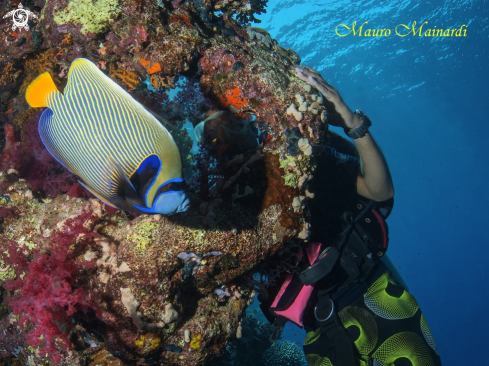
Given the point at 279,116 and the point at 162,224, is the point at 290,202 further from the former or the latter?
the point at 162,224

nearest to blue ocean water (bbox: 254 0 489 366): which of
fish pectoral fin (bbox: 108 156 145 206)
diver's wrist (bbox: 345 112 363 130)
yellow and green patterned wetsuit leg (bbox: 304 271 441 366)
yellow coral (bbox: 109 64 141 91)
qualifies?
diver's wrist (bbox: 345 112 363 130)

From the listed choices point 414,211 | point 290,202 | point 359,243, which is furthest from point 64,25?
point 414,211

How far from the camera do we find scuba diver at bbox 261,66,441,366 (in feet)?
Answer: 8.80

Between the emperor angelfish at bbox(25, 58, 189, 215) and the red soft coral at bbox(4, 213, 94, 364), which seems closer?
the emperor angelfish at bbox(25, 58, 189, 215)

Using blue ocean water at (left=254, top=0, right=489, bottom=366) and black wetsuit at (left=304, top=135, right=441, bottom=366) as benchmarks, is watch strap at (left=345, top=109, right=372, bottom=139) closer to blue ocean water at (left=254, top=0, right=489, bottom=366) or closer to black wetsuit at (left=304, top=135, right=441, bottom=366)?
black wetsuit at (left=304, top=135, right=441, bottom=366)

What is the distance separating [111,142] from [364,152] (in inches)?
103

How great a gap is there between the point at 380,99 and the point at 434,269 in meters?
42.7

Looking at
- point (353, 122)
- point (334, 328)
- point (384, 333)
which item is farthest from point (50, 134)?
point (384, 333)

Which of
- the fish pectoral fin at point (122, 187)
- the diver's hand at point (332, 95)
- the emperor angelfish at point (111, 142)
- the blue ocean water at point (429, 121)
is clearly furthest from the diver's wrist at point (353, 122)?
the blue ocean water at point (429, 121)

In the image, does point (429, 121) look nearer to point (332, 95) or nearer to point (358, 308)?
point (358, 308)

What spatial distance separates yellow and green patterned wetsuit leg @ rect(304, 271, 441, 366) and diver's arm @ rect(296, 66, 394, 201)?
3.91 feet

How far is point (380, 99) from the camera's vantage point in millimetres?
49062

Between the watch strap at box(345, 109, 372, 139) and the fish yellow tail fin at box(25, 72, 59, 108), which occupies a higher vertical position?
the watch strap at box(345, 109, 372, 139)

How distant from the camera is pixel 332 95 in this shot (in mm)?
2506
